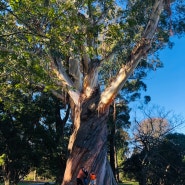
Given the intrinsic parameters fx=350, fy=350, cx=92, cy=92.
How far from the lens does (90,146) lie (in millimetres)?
13477

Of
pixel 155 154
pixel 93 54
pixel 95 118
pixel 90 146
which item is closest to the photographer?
pixel 93 54

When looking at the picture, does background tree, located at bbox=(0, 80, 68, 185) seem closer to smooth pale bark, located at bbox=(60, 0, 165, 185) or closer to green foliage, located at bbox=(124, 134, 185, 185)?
green foliage, located at bbox=(124, 134, 185, 185)

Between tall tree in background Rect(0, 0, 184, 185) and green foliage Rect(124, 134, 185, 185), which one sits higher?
tall tree in background Rect(0, 0, 184, 185)

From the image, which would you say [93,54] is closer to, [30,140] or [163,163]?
[30,140]

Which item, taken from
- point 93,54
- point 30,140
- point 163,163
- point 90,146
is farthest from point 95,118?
point 163,163

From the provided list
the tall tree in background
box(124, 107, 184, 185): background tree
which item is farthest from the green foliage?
the tall tree in background

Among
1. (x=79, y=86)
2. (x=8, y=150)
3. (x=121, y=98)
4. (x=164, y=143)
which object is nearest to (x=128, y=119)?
(x=121, y=98)

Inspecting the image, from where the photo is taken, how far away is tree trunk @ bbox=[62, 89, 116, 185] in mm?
13312

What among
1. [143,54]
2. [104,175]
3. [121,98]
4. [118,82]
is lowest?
[104,175]

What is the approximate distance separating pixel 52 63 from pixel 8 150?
8.66 m

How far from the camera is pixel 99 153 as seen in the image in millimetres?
13703

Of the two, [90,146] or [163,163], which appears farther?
[163,163]

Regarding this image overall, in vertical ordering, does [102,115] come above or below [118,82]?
below

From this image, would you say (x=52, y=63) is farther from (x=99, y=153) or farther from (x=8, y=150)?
(x=8, y=150)
